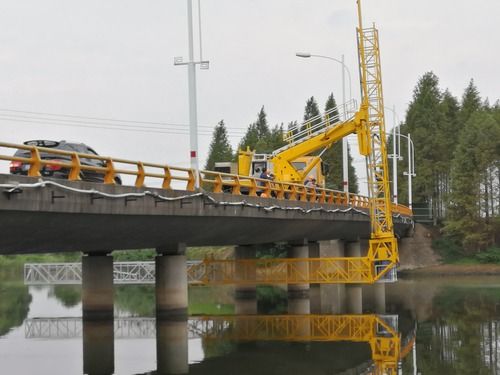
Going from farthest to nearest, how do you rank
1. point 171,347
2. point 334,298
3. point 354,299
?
point 334,298, point 354,299, point 171,347

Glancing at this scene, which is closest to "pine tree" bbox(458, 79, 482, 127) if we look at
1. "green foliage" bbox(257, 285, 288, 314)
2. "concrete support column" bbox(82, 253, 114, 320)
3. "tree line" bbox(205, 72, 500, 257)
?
"tree line" bbox(205, 72, 500, 257)

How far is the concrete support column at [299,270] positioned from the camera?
50688mm

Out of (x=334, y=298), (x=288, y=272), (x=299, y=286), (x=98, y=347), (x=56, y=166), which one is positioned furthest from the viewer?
(x=334, y=298)

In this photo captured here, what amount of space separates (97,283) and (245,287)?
1718 centimetres

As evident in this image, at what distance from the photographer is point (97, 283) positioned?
40.8m

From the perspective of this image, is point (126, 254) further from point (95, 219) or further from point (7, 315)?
point (95, 219)

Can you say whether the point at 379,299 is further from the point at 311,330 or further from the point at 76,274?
the point at 76,274

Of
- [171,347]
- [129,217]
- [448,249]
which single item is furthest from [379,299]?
[448,249]

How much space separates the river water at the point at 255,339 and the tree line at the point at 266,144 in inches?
2440

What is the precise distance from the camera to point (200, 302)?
56.8 metres

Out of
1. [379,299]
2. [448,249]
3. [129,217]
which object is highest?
[129,217]

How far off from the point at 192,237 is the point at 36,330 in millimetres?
8205

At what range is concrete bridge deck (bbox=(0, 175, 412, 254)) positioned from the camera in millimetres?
25625

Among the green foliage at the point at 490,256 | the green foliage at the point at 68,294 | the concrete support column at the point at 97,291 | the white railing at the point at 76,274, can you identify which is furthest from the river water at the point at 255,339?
the green foliage at the point at 490,256
